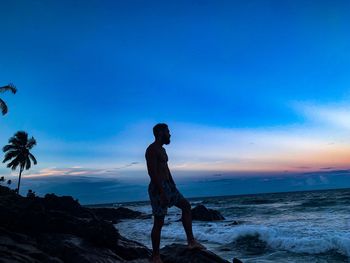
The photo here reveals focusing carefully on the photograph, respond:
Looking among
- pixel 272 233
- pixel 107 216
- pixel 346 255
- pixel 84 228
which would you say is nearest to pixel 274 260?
pixel 346 255

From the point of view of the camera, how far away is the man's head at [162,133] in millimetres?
6012

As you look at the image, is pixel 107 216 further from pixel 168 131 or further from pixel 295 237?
pixel 168 131

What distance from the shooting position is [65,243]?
7.06m

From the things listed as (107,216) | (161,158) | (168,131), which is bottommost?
(107,216)

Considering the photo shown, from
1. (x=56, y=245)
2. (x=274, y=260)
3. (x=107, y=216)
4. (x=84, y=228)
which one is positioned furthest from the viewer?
(x=107, y=216)

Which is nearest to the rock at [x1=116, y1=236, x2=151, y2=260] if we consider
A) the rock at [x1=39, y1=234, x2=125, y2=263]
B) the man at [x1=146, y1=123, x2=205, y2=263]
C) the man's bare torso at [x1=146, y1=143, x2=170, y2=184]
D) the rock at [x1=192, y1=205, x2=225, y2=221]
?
the rock at [x1=39, y1=234, x2=125, y2=263]

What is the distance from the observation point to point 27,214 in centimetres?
823

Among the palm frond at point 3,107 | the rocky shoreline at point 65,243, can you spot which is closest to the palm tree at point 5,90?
the palm frond at point 3,107

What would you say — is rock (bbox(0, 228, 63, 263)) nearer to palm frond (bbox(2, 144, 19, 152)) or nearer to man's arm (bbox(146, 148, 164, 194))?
man's arm (bbox(146, 148, 164, 194))

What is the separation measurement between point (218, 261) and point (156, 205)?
1593 mm

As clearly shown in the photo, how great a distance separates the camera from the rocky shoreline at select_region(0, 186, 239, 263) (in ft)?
20.5

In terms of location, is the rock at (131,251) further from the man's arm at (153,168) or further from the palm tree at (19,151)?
the palm tree at (19,151)

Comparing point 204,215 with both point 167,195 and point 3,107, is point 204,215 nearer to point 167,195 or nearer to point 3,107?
point 3,107

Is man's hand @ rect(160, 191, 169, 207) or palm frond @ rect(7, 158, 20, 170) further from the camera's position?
palm frond @ rect(7, 158, 20, 170)
